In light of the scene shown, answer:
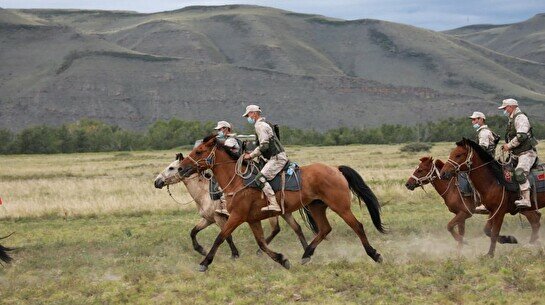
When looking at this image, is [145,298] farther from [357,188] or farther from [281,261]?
[357,188]

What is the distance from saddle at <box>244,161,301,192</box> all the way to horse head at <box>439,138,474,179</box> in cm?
→ 287

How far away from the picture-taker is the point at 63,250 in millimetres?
17047

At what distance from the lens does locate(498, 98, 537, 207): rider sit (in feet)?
44.5

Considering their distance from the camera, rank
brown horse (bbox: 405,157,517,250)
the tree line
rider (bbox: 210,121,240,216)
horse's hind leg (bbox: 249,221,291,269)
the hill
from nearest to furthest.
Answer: horse's hind leg (bbox: 249,221,291,269)
brown horse (bbox: 405,157,517,250)
rider (bbox: 210,121,240,216)
the tree line
the hill

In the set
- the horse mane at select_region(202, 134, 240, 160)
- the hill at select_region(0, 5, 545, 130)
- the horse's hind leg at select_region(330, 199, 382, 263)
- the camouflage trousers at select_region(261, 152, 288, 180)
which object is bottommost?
the hill at select_region(0, 5, 545, 130)

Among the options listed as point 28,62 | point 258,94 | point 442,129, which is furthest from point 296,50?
point 442,129

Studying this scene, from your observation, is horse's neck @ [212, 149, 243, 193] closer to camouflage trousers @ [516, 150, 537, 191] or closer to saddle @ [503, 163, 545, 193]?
saddle @ [503, 163, 545, 193]

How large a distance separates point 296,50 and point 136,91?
216ft


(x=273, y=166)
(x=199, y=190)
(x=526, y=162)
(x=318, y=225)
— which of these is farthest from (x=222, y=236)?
(x=526, y=162)

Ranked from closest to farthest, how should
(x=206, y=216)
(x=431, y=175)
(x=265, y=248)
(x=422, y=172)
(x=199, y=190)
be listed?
(x=265, y=248), (x=206, y=216), (x=199, y=190), (x=431, y=175), (x=422, y=172)

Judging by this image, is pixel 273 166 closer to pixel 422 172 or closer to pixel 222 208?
pixel 222 208

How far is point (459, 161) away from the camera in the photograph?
45.0 feet

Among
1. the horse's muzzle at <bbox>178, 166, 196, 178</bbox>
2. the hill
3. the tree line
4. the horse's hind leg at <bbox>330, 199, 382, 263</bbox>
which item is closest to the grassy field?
the horse's hind leg at <bbox>330, 199, 382, 263</bbox>

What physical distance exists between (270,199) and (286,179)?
556 millimetres
